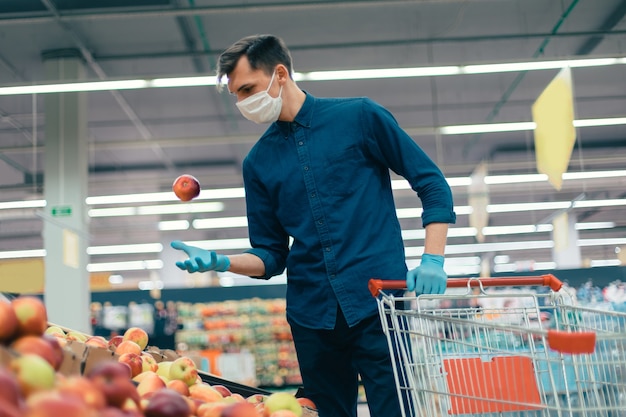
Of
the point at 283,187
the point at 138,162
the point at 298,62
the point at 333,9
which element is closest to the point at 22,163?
the point at 138,162

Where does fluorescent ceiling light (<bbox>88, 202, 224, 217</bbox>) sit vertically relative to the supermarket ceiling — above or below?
below

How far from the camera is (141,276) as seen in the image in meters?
26.6

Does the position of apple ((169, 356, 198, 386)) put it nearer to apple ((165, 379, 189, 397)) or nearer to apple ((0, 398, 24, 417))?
apple ((165, 379, 189, 397))

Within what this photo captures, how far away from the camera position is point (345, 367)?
220 centimetres

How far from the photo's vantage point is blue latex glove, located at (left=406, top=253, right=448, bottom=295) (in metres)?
1.94

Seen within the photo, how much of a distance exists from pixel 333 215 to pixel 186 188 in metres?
0.94

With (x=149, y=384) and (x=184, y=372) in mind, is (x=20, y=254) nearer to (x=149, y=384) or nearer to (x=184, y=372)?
(x=184, y=372)

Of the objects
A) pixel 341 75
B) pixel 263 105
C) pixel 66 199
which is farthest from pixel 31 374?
pixel 66 199

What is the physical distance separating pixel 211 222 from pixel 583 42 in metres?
10.1

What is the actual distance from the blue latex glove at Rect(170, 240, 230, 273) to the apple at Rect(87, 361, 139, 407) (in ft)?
2.61

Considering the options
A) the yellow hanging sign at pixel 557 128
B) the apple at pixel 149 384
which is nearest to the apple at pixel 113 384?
the apple at pixel 149 384

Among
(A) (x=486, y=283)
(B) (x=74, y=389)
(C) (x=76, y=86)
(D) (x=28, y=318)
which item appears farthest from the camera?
(C) (x=76, y=86)

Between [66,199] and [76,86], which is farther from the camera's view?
[66,199]

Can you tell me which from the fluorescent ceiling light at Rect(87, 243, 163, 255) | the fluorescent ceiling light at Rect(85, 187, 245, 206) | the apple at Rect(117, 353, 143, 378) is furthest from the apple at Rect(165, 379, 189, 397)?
the fluorescent ceiling light at Rect(87, 243, 163, 255)
